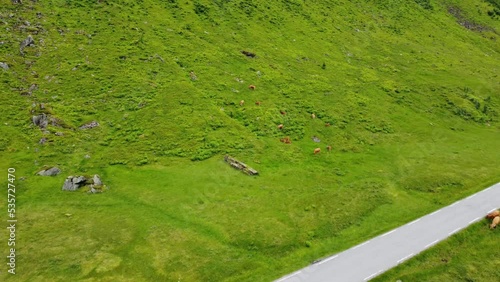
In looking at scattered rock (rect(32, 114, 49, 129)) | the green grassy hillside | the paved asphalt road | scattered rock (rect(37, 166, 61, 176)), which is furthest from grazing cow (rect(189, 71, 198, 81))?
the paved asphalt road

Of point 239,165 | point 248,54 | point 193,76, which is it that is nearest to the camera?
point 239,165

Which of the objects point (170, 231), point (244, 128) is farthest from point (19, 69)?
point (170, 231)

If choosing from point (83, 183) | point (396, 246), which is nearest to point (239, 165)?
point (83, 183)

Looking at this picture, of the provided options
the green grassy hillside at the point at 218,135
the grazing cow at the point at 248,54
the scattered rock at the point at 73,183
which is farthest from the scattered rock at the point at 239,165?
the grazing cow at the point at 248,54

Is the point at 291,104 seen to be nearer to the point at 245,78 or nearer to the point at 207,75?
the point at 245,78

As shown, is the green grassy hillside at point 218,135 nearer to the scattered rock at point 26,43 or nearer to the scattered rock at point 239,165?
the scattered rock at point 26,43

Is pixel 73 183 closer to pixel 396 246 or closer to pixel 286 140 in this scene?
pixel 286 140
